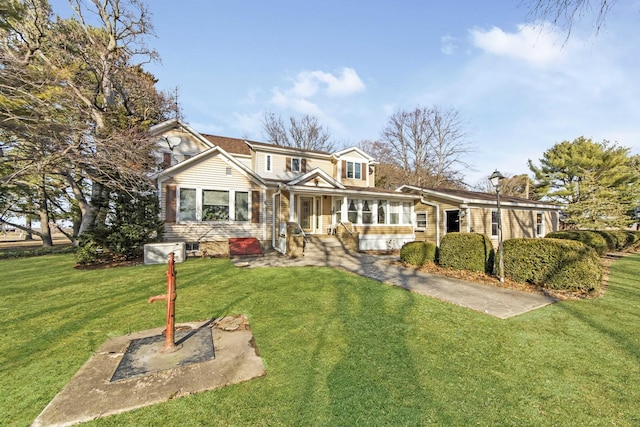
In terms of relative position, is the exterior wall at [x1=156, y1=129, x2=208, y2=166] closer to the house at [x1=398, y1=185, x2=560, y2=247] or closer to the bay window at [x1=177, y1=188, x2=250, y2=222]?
the bay window at [x1=177, y1=188, x2=250, y2=222]

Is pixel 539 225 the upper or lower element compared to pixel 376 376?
upper

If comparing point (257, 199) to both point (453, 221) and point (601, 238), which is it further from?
point (601, 238)

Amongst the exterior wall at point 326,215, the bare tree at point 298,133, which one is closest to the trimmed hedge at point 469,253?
the exterior wall at point 326,215

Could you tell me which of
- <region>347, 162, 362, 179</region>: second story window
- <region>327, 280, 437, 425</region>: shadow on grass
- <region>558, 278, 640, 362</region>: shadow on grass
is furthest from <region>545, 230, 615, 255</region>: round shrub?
<region>327, 280, 437, 425</region>: shadow on grass

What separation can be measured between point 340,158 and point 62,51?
50.3 ft

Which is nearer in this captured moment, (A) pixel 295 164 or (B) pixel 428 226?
(B) pixel 428 226

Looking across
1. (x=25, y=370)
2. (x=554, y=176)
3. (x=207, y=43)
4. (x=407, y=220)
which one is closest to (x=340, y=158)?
(x=407, y=220)

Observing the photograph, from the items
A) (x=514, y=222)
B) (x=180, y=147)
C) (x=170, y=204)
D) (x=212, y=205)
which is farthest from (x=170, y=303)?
(x=514, y=222)

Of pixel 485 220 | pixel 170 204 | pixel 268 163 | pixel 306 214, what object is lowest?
pixel 485 220

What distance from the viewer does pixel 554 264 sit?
21.0 feet

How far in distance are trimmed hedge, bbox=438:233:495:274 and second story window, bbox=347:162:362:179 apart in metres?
12.2

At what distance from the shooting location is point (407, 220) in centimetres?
1675

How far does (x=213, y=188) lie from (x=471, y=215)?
Answer: 13969 mm

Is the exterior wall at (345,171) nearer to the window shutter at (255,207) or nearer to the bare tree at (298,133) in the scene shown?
the window shutter at (255,207)
